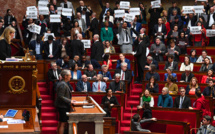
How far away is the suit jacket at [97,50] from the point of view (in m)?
12.2

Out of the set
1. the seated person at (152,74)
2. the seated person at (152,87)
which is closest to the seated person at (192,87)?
the seated person at (152,87)

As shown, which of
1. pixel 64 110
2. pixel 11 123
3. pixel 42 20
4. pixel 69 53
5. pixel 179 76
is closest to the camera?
pixel 11 123

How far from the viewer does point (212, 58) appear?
40.5 feet

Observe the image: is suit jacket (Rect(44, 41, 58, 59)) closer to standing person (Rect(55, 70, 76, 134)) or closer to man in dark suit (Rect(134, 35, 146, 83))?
man in dark suit (Rect(134, 35, 146, 83))

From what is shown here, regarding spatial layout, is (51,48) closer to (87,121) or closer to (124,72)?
(124,72)

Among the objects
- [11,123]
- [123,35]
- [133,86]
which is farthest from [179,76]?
[11,123]

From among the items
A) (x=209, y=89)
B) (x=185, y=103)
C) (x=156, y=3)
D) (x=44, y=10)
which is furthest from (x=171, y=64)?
(x=44, y=10)

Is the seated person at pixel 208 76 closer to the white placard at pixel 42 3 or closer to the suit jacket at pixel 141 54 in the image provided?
the suit jacket at pixel 141 54

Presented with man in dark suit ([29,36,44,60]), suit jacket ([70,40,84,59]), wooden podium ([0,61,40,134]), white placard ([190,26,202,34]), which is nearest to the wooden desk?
wooden podium ([0,61,40,134])

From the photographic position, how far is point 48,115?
10.5 meters

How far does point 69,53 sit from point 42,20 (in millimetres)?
2063

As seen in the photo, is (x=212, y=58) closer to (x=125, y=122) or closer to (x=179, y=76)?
(x=179, y=76)

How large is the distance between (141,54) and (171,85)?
6.87 feet

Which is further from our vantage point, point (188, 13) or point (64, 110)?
point (188, 13)
